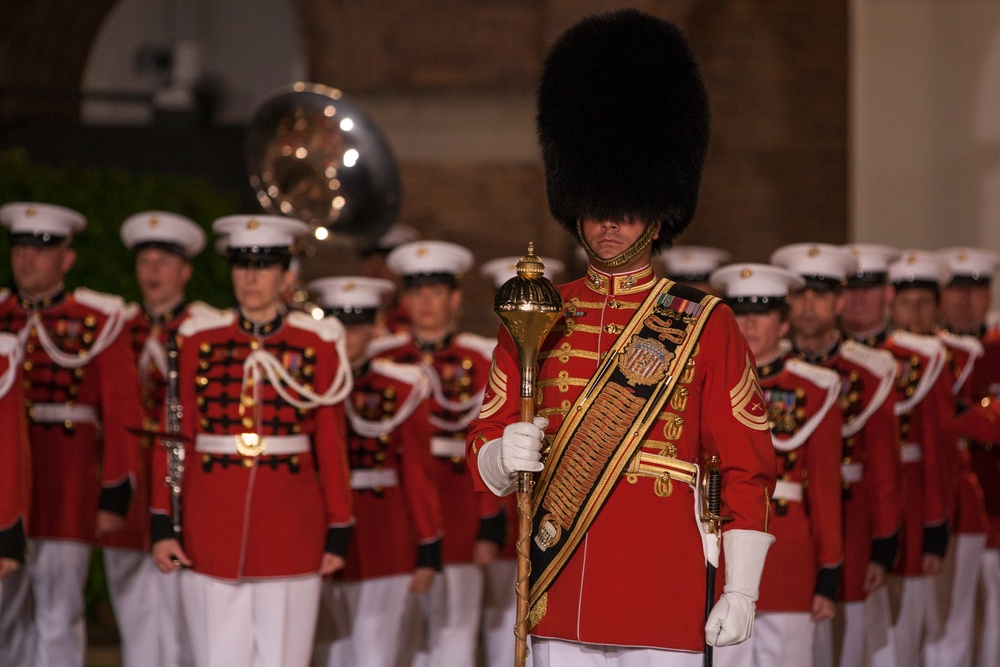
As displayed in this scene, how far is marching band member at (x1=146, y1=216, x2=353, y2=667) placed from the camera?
16.7 ft

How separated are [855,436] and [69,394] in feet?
11.4

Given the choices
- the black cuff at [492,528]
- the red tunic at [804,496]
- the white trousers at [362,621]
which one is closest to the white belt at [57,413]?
the white trousers at [362,621]

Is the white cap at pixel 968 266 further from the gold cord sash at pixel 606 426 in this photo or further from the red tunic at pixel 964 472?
the gold cord sash at pixel 606 426

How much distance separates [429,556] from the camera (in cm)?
605

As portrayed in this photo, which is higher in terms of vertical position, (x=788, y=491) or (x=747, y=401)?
(x=747, y=401)

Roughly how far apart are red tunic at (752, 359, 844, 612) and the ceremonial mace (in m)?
1.88

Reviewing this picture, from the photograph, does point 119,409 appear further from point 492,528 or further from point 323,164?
point 323,164

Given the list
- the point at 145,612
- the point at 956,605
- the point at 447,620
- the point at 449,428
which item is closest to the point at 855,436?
the point at 956,605

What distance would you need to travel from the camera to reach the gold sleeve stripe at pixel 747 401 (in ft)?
11.5

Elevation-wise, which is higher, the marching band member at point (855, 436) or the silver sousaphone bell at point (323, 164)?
the silver sousaphone bell at point (323, 164)

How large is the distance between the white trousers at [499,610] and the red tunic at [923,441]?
2017 mm

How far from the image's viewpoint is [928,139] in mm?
10844

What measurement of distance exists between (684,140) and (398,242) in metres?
5.54

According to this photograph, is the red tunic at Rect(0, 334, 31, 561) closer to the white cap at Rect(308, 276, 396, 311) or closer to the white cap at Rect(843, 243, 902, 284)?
the white cap at Rect(308, 276, 396, 311)
